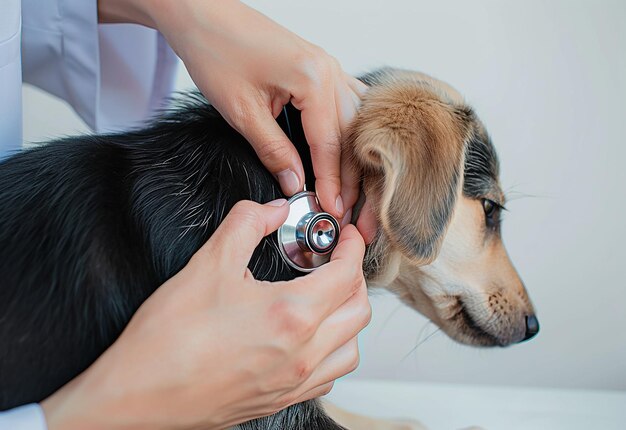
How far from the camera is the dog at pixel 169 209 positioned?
2.43 ft

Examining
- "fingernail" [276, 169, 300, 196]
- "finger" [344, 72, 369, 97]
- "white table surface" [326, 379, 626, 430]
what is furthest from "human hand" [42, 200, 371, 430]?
"white table surface" [326, 379, 626, 430]

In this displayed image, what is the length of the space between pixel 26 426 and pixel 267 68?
49 cm

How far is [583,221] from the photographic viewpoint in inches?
68.3

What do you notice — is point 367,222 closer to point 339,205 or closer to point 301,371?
point 339,205

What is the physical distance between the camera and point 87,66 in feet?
4.06

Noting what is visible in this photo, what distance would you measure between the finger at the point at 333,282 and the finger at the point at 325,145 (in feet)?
0.17

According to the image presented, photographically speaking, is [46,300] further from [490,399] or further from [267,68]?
[490,399]

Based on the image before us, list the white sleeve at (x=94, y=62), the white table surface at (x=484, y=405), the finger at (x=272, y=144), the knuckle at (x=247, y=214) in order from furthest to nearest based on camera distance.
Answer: the white table surface at (x=484, y=405)
the white sleeve at (x=94, y=62)
the finger at (x=272, y=144)
the knuckle at (x=247, y=214)

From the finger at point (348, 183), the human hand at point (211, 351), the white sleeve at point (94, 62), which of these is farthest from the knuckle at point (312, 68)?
the white sleeve at point (94, 62)

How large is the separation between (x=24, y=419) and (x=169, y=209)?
291 mm

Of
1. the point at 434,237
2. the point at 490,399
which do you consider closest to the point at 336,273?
the point at 434,237

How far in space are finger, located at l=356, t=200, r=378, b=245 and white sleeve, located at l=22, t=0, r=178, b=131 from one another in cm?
47

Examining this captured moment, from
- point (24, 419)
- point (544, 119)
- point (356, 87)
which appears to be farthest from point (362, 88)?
point (544, 119)

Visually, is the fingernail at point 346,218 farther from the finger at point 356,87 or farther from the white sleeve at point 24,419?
the white sleeve at point 24,419
